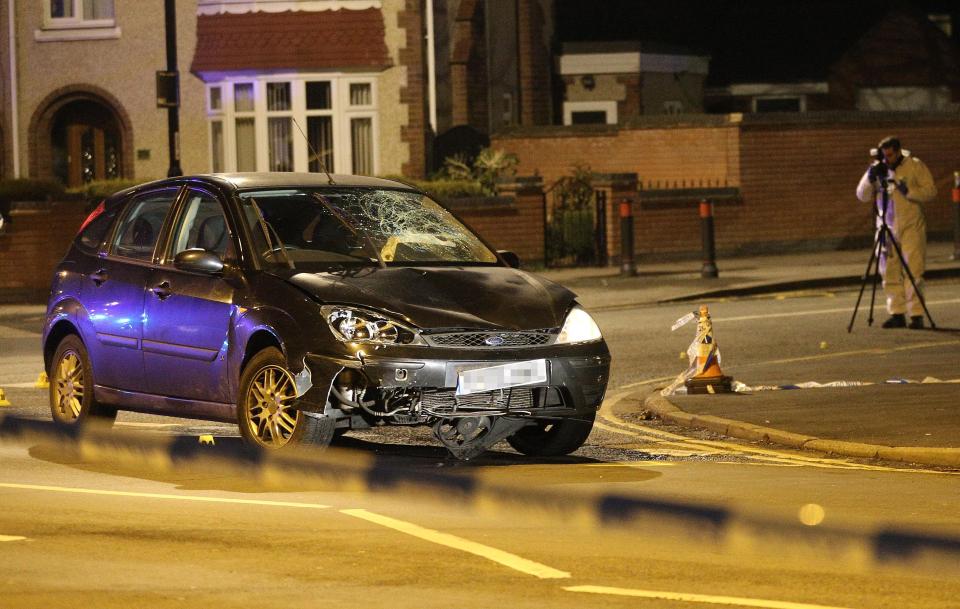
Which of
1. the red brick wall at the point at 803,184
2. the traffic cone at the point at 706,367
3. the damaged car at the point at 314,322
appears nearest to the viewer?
the damaged car at the point at 314,322

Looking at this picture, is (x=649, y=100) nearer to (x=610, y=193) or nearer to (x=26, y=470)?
(x=610, y=193)

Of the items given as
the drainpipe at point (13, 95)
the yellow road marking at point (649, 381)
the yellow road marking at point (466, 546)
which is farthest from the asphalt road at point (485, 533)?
the drainpipe at point (13, 95)

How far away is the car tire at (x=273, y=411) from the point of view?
1043 cm

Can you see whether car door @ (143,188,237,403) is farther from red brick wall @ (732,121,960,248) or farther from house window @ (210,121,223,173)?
house window @ (210,121,223,173)

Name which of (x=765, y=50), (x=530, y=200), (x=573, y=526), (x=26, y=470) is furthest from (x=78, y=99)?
(x=573, y=526)

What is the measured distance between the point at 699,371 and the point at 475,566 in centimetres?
654

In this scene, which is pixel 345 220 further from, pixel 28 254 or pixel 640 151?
pixel 640 151

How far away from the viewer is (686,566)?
7609 mm

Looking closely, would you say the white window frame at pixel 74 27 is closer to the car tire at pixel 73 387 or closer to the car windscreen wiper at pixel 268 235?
the car tire at pixel 73 387

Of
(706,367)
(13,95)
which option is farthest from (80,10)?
(706,367)

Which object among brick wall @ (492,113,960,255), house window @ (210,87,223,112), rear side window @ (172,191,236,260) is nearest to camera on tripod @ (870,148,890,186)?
rear side window @ (172,191,236,260)

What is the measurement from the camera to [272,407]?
1059 cm

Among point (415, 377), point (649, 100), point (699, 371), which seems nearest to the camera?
point (415, 377)

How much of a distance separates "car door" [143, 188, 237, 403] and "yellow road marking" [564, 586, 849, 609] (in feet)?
13.9
